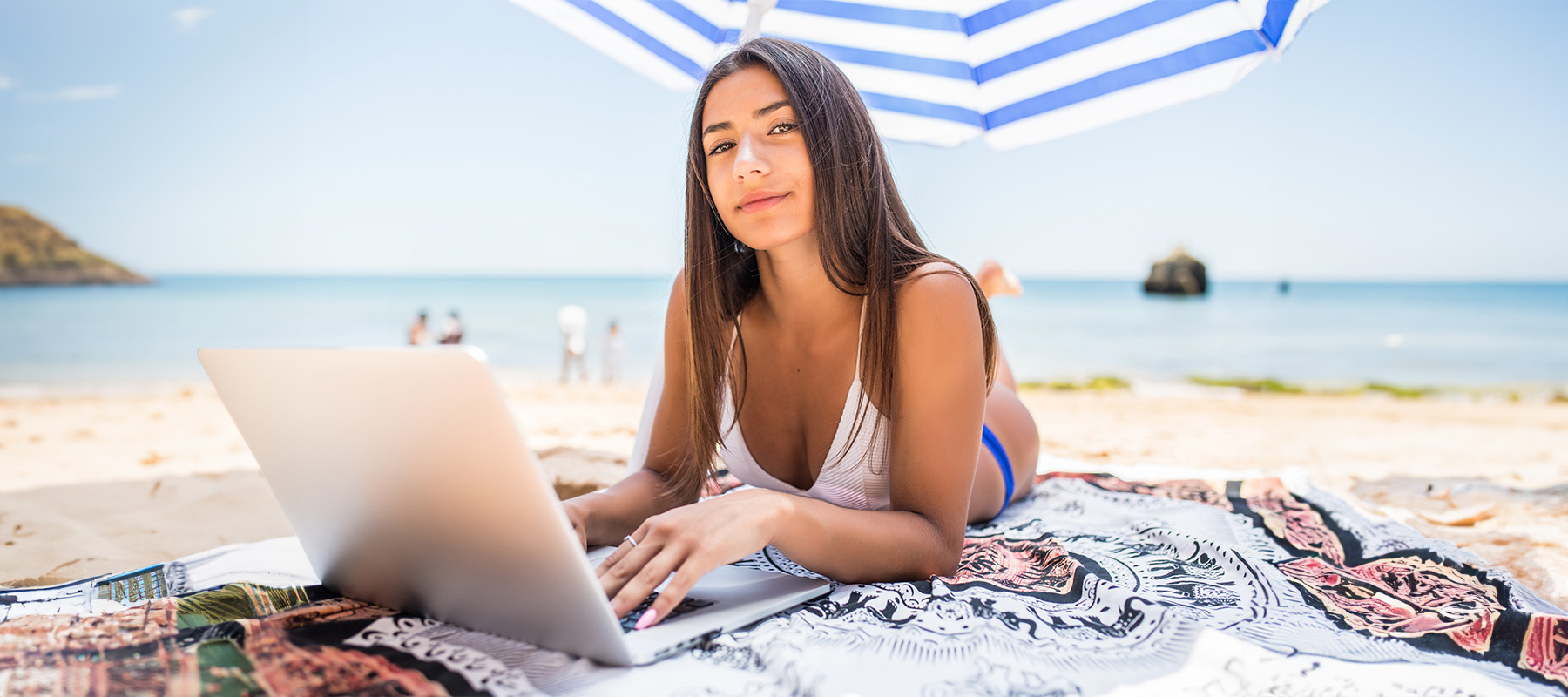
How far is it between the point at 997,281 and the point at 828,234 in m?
2.32

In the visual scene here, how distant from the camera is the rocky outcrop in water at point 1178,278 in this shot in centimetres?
2644

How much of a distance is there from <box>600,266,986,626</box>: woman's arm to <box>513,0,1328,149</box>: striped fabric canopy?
5.34 feet

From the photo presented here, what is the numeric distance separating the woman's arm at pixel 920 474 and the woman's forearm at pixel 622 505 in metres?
0.37

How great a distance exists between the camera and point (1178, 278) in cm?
2675

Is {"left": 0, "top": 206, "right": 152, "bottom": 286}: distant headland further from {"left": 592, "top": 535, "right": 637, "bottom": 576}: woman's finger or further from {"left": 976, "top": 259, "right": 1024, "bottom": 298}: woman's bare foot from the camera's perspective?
{"left": 592, "top": 535, "right": 637, "bottom": 576}: woman's finger

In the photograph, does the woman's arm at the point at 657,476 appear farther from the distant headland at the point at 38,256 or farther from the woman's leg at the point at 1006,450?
the distant headland at the point at 38,256

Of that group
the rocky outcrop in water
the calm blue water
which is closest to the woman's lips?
the calm blue water

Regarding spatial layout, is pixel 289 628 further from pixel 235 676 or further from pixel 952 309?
pixel 952 309

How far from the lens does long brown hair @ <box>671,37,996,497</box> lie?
163 cm

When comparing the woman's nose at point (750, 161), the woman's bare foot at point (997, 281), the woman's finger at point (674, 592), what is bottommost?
the woman's finger at point (674, 592)

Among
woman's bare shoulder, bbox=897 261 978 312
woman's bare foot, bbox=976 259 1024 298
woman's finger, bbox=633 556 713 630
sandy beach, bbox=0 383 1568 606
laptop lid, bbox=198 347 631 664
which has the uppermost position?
woman's bare foot, bbox=976 259 1024 298

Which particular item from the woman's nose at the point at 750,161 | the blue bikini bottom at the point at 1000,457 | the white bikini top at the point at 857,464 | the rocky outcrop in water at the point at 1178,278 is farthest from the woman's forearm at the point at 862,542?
the rocky outcrop in water at the point at 1178,278

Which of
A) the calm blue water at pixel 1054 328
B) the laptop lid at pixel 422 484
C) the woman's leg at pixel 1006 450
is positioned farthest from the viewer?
the calm blue water at pixel 1054 328

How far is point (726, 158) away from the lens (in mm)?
1669
